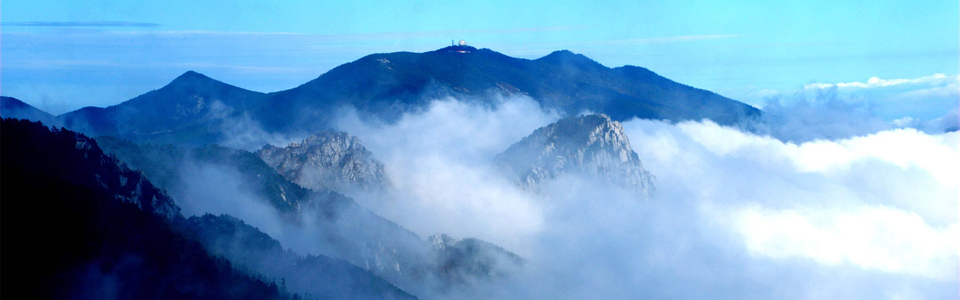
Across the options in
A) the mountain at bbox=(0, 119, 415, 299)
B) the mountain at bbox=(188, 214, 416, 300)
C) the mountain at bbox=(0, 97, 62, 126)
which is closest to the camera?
the mountain at bbox=(0, 119, 415, 299)

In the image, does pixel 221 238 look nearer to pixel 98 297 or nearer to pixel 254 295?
pixel 254 295

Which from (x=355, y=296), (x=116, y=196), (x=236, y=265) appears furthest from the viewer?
(x=355, y=296)

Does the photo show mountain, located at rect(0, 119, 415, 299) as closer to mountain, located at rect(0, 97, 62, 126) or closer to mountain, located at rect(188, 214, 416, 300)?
mountain, located at rect(188, 214, 416, 300)

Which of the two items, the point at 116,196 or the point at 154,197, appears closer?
the point at 116,196

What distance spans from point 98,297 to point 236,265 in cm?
3869

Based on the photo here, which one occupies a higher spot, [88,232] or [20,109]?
[20,109]

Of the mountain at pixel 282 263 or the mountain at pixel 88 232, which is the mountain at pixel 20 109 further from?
the mountain at pixel 88 232

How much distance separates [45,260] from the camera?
334 feet

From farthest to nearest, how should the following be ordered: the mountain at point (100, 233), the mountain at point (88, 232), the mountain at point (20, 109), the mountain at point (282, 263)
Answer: the mountain at point (20, 109) → the mountain at point (282, 263) → the mountain at point (100, 233) → the mountain at point (88, 232)

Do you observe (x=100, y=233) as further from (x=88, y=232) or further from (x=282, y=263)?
(x=282, y=263)

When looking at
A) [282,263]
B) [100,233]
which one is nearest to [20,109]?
[282,263]

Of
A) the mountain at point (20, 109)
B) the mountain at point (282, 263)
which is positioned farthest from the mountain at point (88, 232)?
the mountain at point (20, 109)

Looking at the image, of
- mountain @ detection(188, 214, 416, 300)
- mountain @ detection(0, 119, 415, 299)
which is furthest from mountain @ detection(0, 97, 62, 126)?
mountain @ detection(0, 119, 415, 299)

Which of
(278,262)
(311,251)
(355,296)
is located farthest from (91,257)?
(311,251)
